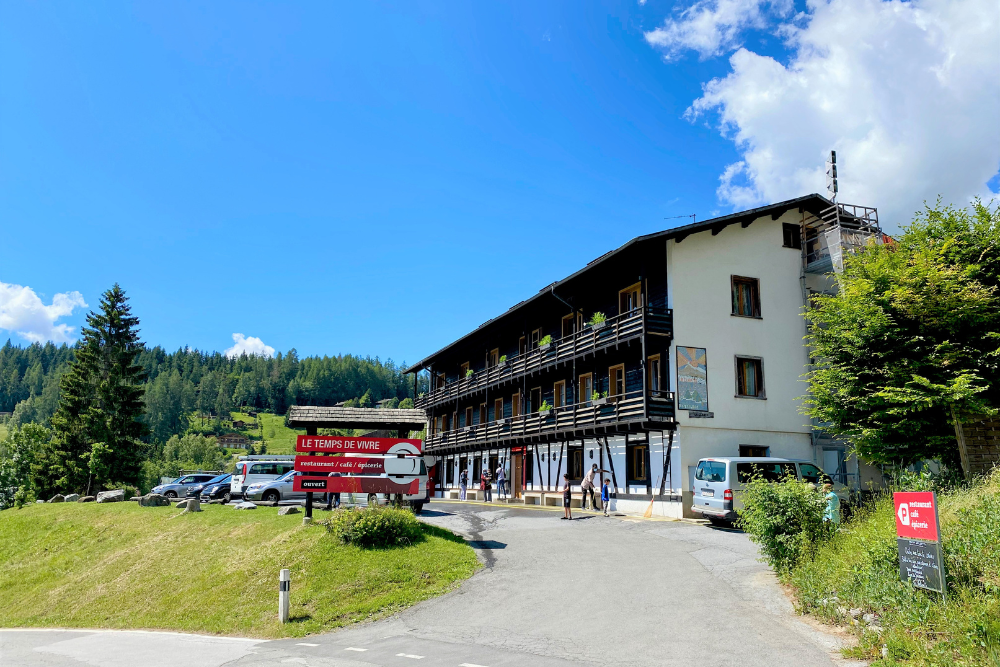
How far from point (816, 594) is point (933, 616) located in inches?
94.1

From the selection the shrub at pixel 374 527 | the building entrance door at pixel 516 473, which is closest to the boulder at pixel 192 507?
the shrub at pixel 374 527

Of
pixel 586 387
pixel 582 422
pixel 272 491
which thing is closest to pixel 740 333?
pixel 582 422

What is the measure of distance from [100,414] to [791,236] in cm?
3868

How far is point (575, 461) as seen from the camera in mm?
32312

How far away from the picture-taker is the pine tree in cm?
4003

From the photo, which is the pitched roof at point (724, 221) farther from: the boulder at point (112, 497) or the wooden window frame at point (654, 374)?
the boulder at point (112, 497)

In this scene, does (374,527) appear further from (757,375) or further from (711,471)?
(757,375)

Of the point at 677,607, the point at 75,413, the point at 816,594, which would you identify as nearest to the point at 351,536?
the point at 677,607

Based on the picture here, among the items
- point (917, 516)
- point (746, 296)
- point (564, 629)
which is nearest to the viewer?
point (917, 516)

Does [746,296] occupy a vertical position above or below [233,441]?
above

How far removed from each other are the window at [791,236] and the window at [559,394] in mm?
12149

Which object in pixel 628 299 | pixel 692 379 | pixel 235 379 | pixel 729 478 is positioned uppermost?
pixel 235 379

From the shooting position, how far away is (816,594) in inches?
406

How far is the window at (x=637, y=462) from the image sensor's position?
27094mm
